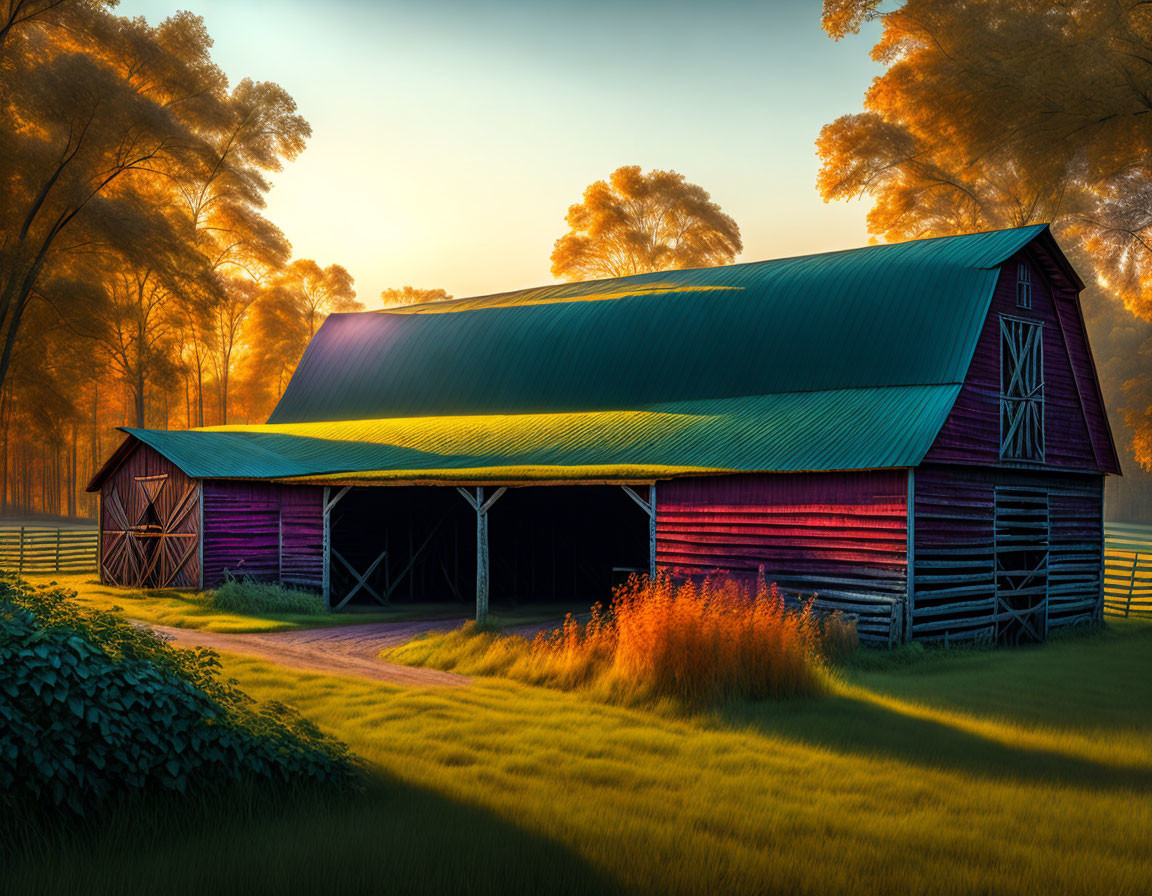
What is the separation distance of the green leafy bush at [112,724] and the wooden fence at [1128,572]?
2442 centimetres

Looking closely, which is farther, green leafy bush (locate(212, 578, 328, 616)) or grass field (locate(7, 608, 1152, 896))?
green leafy bush (locate(212, 578, 328, 616))

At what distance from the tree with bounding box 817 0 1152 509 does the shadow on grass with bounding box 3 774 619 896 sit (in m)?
23.5

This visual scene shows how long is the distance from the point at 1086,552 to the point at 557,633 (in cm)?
1423

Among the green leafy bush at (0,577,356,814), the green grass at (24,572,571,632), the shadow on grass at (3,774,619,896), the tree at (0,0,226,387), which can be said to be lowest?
the green grass at (24,572,571,632)

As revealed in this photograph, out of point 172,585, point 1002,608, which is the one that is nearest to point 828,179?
point 1002,608

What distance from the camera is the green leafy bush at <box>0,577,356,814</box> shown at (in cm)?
699

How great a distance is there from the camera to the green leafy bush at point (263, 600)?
2391 cm

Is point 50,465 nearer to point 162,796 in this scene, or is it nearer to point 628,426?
point 628,426

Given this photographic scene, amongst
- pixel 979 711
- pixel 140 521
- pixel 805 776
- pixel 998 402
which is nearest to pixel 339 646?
pixel 979 711

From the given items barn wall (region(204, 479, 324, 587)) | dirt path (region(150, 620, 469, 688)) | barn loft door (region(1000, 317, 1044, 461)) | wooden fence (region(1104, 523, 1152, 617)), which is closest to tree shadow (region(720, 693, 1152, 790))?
dirt path (region(150, 620, 469, 688))

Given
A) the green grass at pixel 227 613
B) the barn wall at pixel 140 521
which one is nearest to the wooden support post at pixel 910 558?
the green grass at pixel 227 613

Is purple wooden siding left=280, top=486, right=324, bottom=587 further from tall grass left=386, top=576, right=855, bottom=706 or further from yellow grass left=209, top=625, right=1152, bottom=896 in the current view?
tall grass left=386, top=576, right=855, bottom=706

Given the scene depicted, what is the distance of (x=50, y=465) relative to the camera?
7744cm

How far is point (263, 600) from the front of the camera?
24.2 m
